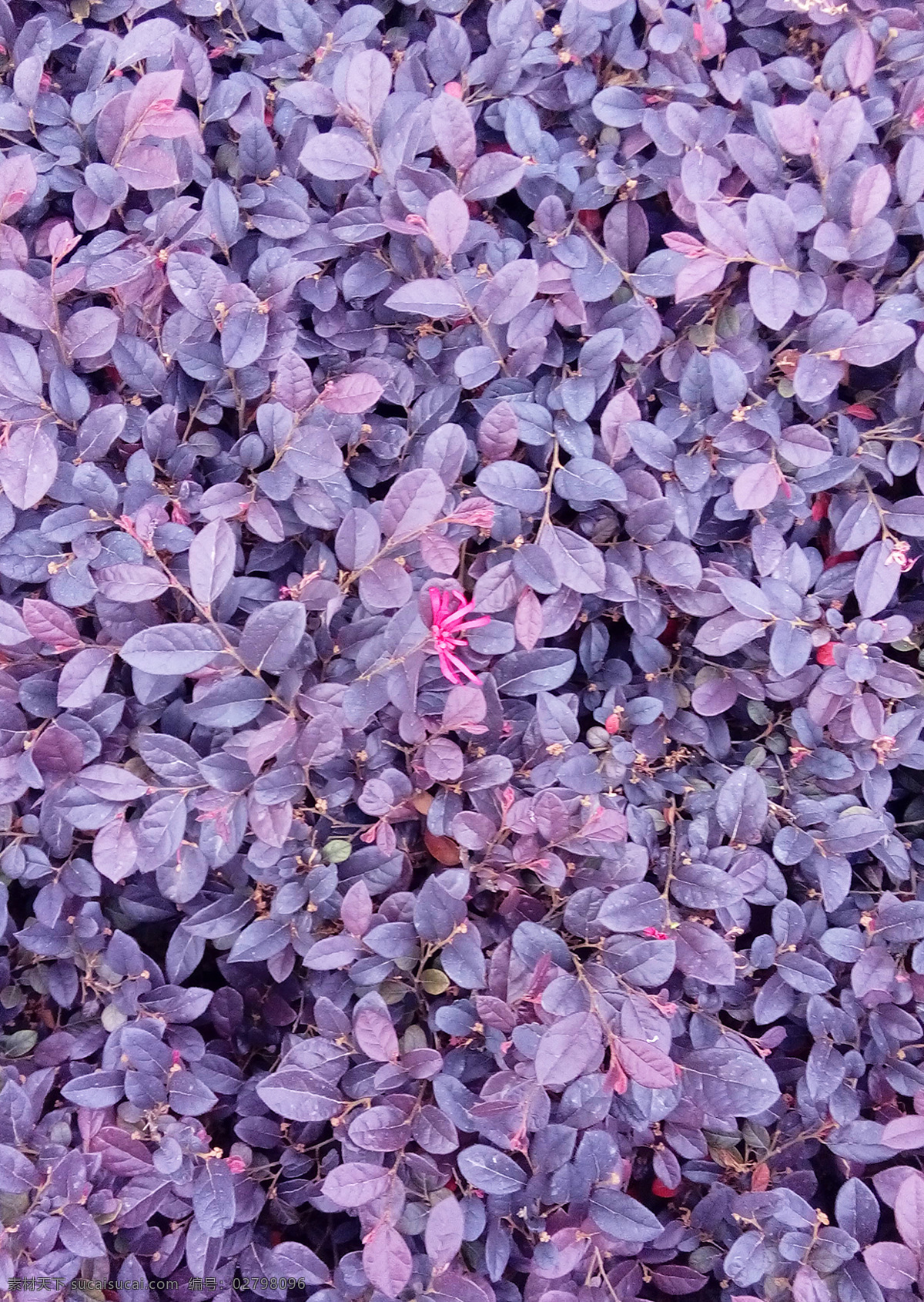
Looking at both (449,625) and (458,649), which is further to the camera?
(458,649)

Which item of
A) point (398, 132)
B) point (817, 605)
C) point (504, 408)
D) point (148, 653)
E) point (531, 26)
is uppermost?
point (531, 26)

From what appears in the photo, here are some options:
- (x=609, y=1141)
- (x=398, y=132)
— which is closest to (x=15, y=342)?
(x=398, y=132)

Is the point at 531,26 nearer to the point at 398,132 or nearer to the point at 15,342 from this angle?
the point at 398,132
